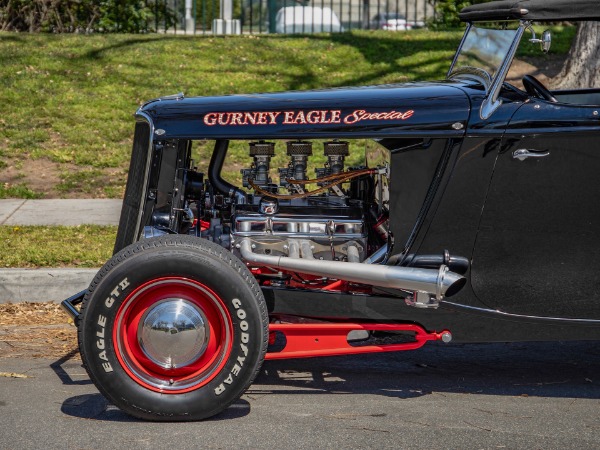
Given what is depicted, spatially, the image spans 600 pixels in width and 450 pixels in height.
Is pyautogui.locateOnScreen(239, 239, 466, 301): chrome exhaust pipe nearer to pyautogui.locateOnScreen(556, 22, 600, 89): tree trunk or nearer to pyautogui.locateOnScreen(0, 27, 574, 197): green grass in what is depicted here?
pyautogui.locateOnScreen(0, 27, 574, 197): green grass

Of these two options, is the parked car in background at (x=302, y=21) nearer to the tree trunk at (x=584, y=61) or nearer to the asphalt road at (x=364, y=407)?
the tree trunk at (x=584, y=61)

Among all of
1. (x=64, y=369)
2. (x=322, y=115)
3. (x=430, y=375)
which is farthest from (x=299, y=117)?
(x=64, y=369)

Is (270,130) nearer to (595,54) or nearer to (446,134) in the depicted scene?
(446,134)

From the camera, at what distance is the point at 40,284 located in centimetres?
652

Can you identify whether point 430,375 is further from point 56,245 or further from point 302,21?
point 302,21

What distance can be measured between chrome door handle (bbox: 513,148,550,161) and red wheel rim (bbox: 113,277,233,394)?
1456mm

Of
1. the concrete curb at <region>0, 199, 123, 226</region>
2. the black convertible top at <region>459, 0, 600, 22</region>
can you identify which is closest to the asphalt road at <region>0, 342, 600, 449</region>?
the black convertible top at <region>459, 0, 600, 22</region>

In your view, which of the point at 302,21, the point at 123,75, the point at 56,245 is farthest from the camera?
the point at 302,21

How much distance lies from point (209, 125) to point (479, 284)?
56.8 inches

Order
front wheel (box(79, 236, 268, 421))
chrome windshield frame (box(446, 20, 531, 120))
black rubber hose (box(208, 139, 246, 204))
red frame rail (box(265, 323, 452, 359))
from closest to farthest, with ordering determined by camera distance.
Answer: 1. front wheel (box(79, 236, 268, 421))
2. chrome windshield frame (box(446, 20, 531, 120))
3. red frame rail (box(265, 323, 452, 359))
4. black rubber hose (box(208, 139, 246, 204))

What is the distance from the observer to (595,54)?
412 inches

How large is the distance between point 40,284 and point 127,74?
626 cm

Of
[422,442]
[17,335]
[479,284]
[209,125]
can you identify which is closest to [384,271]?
[479,284]

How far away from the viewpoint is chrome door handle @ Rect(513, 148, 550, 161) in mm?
4395
